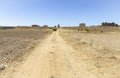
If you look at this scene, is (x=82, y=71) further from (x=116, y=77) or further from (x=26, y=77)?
(x=26, y=77)

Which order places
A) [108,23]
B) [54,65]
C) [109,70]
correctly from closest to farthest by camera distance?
[109,70] < [54,65] < [108,23]

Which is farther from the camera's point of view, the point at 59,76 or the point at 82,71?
the point at 82,71

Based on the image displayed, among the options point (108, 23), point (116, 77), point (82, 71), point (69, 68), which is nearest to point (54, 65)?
point (69, 68)

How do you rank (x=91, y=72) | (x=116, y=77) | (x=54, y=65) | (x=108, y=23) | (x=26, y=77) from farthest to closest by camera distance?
(x=108, y=23) → (x=54, y=65) → (x=91, y=72) → (x=116, y=77) → (x=26, y=77)

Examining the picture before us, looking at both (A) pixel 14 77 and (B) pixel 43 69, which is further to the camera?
(B) pixel 43 69

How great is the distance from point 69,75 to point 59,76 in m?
0.47

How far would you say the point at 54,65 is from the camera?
9984 millimetres

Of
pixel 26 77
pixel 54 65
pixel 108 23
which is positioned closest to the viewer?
pixel 26 77

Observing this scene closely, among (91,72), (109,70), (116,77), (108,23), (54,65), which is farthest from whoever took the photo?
(108,23)

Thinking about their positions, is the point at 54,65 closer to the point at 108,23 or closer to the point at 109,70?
the point at 109,70

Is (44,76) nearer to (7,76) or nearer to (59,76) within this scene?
(59,76)

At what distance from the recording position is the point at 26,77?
24.7 ft

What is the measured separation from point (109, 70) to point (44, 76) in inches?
136

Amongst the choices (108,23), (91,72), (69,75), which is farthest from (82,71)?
(108,23)
